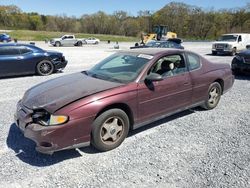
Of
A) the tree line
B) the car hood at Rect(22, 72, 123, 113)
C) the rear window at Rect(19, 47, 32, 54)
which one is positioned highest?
the tree line

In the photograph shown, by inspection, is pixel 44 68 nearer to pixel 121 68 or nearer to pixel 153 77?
pixel 121 68

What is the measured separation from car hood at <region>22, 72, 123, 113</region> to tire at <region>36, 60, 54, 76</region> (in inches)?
230

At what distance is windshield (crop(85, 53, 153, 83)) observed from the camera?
4.22 metres

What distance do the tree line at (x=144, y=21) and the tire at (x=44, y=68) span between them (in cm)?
6518

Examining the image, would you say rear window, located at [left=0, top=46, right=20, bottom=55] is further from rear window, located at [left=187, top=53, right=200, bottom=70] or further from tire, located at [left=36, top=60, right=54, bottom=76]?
rear window, located at [left=187, top=53, right=200, bottom=70]

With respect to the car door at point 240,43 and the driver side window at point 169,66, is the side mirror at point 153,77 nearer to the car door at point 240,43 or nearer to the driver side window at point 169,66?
the driver side window at point 169,66

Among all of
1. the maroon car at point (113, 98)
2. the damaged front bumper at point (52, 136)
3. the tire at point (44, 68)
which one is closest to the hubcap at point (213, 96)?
the maroon car at point (113, 98)

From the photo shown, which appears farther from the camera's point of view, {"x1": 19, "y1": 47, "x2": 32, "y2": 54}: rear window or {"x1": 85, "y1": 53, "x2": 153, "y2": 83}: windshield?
{"x1": 19, "y1": 47, "x2": 32, "y2": 54}: rear window

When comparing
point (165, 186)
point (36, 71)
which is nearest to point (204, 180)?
point (165, 186)

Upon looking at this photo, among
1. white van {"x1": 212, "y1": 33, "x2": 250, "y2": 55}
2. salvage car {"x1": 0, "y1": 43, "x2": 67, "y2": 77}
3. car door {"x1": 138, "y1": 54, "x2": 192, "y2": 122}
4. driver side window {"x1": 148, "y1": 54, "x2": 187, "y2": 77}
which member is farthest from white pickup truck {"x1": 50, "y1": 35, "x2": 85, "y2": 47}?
car door {"x1": 138, "y1": 54, "x2": 192, "y2": 122}

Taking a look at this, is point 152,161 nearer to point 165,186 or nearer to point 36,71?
point 165,186

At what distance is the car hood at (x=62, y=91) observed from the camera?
352 cm

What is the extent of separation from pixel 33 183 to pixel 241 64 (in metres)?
8.62

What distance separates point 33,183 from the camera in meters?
3.03
